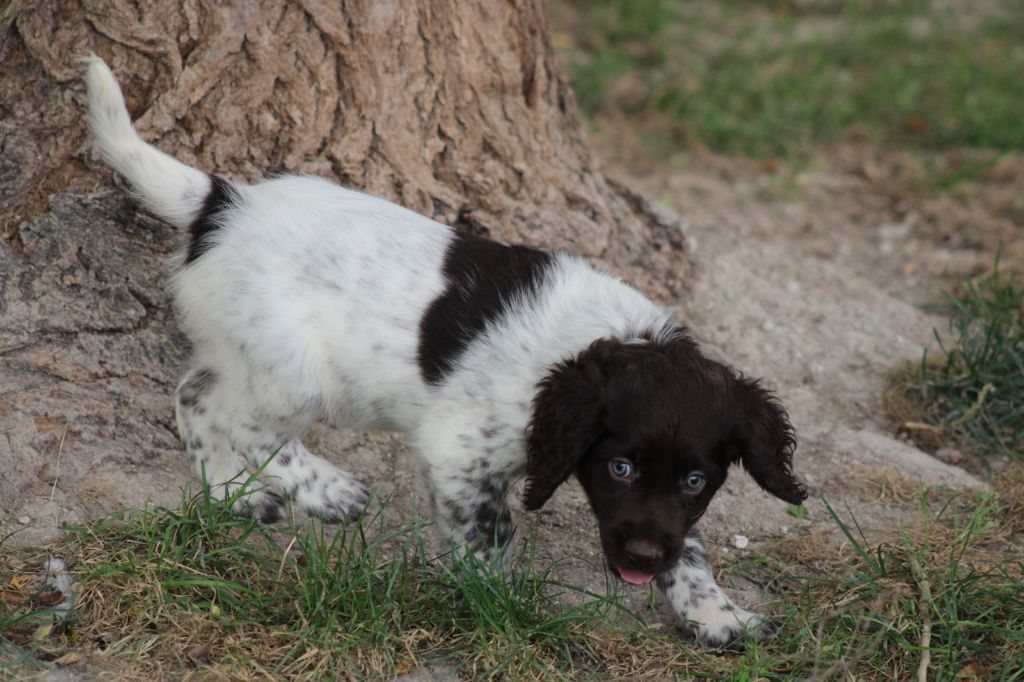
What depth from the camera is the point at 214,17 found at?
12.7 feet

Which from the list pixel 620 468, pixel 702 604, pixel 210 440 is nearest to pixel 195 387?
pixel 210 440

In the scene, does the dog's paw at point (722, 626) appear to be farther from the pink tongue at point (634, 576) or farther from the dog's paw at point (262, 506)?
the dog's paw at point (262, 506)

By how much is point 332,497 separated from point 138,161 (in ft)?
4.06

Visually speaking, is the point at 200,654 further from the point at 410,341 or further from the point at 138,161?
the point at 138,161

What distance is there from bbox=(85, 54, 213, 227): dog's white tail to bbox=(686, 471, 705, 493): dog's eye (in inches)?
66.6

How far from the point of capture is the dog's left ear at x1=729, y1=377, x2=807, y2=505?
3.13m

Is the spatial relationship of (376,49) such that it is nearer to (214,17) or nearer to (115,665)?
(214,17)

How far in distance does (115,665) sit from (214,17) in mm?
2153

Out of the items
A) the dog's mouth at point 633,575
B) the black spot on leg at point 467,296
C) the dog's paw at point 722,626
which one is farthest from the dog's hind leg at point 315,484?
the dog's paw at point 722,626

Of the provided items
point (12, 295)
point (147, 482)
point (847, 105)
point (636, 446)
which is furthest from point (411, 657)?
point (847, 105)

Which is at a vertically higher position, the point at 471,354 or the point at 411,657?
the point at 471,354

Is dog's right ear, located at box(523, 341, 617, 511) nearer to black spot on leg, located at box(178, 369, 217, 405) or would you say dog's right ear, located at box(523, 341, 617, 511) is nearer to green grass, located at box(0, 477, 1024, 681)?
green grass, located at box(0, 477, 1024, 681)

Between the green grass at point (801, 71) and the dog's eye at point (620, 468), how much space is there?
4.12 metres

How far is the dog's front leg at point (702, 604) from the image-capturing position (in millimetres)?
3354
